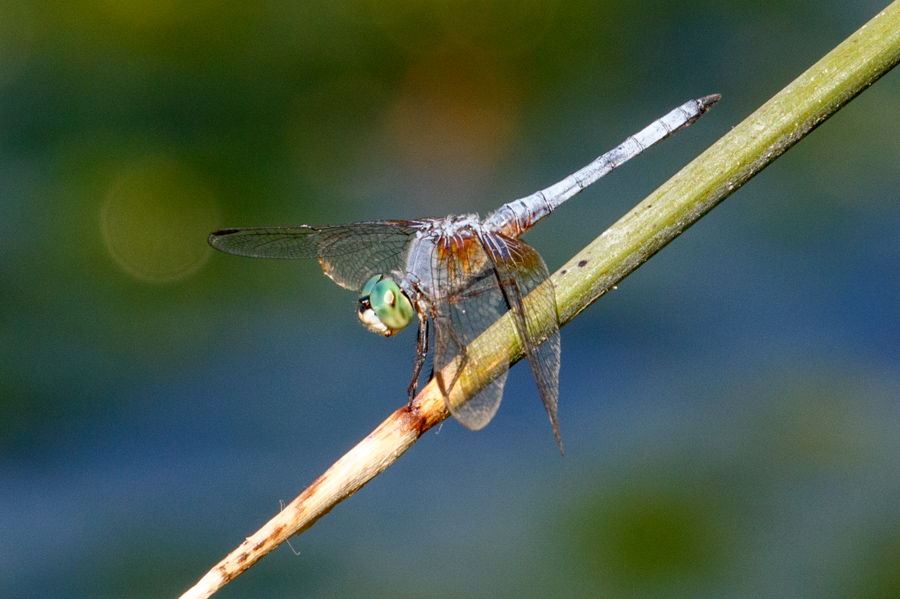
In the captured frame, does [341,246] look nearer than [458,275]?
No

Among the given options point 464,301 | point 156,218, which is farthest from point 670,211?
point 156,218

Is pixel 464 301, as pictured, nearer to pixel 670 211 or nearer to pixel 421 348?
pixel 421 348

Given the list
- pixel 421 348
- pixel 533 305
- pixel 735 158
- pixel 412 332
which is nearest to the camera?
pixel 735 158

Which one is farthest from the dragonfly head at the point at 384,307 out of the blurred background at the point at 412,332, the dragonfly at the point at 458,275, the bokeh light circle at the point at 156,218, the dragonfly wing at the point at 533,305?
the bokeh light circle at the point at 156,218

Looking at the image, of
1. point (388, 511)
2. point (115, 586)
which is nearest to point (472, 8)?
point (388, 511)

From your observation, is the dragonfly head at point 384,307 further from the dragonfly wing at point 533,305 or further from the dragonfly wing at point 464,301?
the dragonfly wing at point 533,305

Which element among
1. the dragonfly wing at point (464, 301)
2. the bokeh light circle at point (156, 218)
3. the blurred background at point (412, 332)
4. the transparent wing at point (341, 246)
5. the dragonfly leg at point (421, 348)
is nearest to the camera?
the dragonfly wing at point (464, 301)

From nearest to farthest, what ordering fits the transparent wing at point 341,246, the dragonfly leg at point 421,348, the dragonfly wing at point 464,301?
the dragonfly wing at point 464,301, the dragonfly leg at point 421,348, the transparent wing at point 341,246
